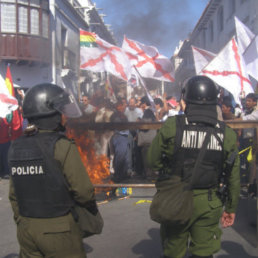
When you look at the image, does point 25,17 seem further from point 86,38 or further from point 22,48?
point 86,38

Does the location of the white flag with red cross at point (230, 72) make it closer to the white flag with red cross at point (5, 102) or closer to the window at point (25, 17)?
the white flag with red cross at point (5, 102)

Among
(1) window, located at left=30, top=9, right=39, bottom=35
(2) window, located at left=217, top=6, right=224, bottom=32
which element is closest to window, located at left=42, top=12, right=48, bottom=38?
(1) window, located at left=30, top=9, right=39, bottom=35

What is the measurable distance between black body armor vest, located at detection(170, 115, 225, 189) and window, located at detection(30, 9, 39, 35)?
18.5 metres

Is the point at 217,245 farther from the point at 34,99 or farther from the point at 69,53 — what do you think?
the point at 69,53

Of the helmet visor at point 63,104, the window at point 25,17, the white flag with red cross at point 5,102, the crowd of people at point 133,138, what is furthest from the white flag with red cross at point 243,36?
the window at point 25,17

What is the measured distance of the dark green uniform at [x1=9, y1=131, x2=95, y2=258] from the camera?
87.1 inches

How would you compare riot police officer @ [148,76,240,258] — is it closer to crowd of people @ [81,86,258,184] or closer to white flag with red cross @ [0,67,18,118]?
crowd of people @ [81,86,258,184]

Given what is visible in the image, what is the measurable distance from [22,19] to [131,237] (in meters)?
17.3

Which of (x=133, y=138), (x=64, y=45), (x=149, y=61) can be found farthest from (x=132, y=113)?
(x=64, y=45)

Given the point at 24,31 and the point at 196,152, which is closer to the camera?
the point at 196,152

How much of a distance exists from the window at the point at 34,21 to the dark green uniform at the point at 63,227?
18686 mm

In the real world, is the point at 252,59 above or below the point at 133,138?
above

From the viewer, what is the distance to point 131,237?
4.45 meters

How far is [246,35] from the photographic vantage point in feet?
27.5
